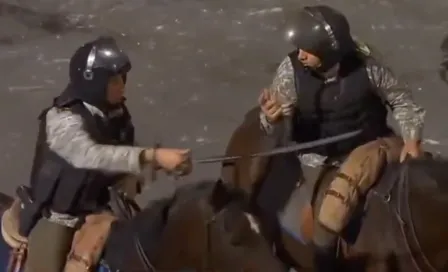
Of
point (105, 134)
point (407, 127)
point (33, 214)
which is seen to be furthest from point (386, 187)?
point (33, 214)

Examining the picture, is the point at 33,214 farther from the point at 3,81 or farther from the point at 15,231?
the point at 3,81

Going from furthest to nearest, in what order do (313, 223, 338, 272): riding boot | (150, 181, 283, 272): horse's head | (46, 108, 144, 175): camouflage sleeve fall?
1. (313, 223, 338, 272): riding boot
2. (46, 108, 144, 175): camouflage sleeve
3. (150, 181, 283, 272): horse's head

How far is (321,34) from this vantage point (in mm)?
1729

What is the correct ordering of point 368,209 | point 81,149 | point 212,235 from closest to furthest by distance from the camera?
point 212,235 < point 81,149 < point 368,209

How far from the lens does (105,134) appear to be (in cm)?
168

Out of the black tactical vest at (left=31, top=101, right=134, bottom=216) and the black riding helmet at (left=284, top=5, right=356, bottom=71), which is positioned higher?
the black riding helmet at (left=284, top=5, right=356, bottom=71)

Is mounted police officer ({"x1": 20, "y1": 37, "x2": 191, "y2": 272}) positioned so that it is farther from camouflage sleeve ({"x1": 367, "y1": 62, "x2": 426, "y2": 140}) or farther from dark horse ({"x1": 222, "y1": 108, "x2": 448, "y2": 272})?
camouflage sleeve ({"x1": 367, "y1": 62, "x2": 426, "y2": 140})

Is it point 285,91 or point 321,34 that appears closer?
point 321,34

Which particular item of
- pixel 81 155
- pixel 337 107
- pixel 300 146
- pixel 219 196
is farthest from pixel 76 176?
pixel 337 107

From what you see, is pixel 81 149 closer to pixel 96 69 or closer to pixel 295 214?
pixel 96 69

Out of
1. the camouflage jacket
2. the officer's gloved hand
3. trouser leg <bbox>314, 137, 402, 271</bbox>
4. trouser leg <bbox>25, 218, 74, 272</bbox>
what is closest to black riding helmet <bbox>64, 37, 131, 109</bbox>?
the officer's gloved hand

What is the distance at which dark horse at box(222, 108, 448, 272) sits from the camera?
5.20 ft

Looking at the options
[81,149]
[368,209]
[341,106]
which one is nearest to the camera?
[81,149]

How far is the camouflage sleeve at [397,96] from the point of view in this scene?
1826mm
